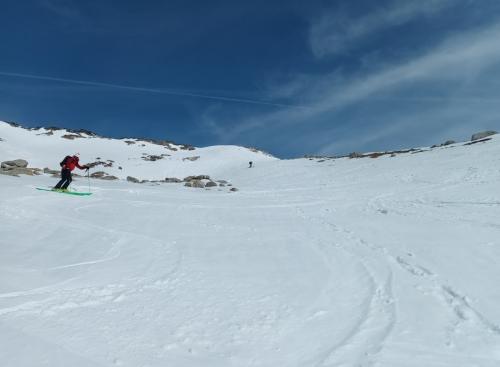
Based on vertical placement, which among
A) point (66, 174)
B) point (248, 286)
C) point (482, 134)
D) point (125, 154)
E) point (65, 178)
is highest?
point (482, 134)

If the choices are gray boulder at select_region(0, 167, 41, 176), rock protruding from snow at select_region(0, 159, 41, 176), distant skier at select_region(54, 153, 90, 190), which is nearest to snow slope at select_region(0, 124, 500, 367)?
distant skier at select_region(54, 153, 90, 190)

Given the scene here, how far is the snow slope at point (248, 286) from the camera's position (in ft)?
17.3

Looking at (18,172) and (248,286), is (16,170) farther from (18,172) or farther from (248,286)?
(248,286)

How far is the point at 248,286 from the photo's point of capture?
7832 millimetres

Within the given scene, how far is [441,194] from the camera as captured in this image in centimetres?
1994

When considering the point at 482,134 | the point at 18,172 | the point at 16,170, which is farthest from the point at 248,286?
the point at 482,134

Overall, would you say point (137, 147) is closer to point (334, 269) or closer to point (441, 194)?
point (441, 194)

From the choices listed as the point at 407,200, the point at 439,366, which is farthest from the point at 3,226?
the point at 407,200

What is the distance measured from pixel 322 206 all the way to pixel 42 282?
44.4 feet

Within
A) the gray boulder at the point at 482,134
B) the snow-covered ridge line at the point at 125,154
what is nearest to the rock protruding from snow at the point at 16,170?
the snow-covered ridge line at the point at 125,154

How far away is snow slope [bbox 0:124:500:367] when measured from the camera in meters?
5.26

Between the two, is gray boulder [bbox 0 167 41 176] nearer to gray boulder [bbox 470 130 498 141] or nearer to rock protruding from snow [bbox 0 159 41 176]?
rock protruding from snow [bbox 0 159 41 176]

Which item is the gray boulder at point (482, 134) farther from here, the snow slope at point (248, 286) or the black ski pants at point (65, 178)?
the black ski pants at point (65, 178)

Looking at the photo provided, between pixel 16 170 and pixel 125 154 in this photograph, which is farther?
pixel 125 154
